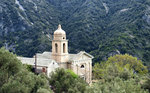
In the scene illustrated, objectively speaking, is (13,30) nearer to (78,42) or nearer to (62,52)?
(78,42)

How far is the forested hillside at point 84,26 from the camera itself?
226ft

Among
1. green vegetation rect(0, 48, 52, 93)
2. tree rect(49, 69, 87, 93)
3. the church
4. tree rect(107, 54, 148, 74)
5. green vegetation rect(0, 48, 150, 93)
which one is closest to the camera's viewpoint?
green vegetation rect(0, 48, 52, 93)

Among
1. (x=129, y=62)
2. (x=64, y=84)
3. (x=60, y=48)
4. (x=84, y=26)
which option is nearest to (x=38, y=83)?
(x=64, y=84)

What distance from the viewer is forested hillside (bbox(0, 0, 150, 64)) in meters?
69.0

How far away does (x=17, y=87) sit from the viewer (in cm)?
2298

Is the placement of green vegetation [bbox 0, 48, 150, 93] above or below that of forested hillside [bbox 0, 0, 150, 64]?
below

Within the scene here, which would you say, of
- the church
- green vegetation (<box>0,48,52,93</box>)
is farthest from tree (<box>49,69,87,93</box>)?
the church

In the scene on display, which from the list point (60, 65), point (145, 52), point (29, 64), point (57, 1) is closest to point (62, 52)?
point (60, 65)

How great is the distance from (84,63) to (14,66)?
778 inches

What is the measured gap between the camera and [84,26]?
83625mm

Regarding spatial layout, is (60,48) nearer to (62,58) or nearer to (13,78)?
(62,58)

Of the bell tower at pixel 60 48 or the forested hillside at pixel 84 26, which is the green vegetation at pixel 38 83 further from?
the forested hillside at pixel 84 26

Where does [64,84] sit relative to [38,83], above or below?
below

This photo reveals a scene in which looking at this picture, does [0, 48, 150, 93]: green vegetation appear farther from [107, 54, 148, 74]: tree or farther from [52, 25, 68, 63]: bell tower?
[107, 54, 148, 74]: tree
